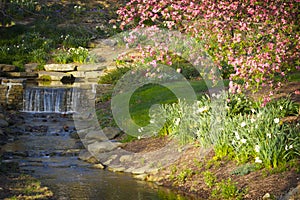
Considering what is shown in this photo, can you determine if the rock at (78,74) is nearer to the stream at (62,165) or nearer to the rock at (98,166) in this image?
the stream at (62,165)

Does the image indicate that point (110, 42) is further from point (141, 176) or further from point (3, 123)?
point (141, 176)

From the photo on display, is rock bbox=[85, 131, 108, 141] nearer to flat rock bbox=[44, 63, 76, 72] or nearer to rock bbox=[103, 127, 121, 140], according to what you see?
rock bbox=[103, 127, 121, 140]

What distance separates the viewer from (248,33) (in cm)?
880

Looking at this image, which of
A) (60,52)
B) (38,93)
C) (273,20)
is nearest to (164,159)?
(273,20)

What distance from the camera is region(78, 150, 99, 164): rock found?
11872 mm

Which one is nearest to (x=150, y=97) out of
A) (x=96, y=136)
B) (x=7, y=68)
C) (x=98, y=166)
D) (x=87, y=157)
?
(x=96, y=136)

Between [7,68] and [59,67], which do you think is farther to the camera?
[59,67]

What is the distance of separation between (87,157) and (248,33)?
5135 mm

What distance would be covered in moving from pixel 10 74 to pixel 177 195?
13374mm

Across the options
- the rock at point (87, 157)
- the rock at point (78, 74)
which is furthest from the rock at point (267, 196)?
the rock at point (78, 74)

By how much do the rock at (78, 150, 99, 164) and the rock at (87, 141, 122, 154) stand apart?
148mm

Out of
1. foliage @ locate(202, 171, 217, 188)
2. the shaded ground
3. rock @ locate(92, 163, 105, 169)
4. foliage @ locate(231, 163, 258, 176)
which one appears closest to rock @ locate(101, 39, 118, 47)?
the shaded ground

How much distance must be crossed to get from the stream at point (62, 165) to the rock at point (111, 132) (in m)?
0.77

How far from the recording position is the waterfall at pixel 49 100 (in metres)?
18.2
